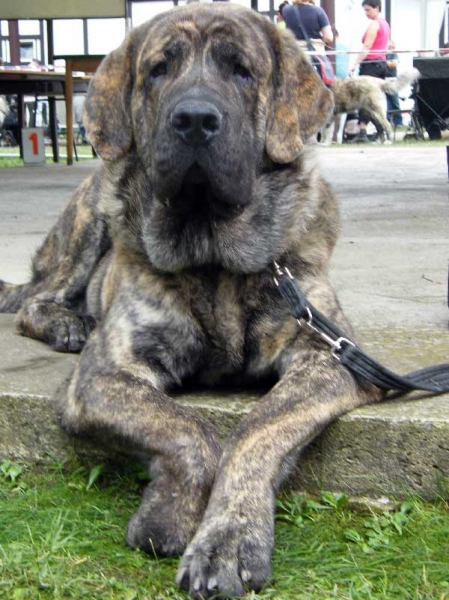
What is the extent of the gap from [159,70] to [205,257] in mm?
659

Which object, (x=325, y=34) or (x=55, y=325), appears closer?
(x=55, y=325)

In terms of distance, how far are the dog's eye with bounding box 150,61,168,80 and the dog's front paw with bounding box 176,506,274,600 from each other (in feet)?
5.17

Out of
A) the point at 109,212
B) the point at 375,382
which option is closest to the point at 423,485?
the point at 375,382

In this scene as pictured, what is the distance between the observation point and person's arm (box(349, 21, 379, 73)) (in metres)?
19.9

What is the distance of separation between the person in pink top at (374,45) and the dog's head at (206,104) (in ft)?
54.2

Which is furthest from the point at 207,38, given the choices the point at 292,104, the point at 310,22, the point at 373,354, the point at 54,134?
the point at 310,22

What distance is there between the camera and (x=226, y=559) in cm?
241

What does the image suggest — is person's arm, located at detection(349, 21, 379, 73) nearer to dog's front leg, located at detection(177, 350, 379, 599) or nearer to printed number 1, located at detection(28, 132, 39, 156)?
printed number 1, located at detection(28, 132, 39, 156)

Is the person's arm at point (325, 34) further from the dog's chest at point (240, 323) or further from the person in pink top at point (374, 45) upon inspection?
the dog's chest at point (240, 323)

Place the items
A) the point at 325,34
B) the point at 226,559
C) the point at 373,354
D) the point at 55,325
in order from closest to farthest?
the point at 226,559
the point at 373,354
the point at 55,325
the point at 325,34

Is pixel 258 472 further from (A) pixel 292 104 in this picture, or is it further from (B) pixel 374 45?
(B) pixel 374 45

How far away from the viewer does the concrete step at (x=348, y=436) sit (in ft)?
9.75

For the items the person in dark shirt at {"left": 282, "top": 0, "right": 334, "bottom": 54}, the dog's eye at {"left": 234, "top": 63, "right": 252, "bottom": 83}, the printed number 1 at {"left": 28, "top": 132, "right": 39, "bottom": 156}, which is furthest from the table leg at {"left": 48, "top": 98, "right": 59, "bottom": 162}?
the dog's eye at {"left": 234, "top": 63, "right": 252, "bottom": 83}

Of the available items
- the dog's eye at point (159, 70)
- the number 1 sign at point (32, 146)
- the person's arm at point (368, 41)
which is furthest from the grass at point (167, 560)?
the person's arm at point (368, 41)
